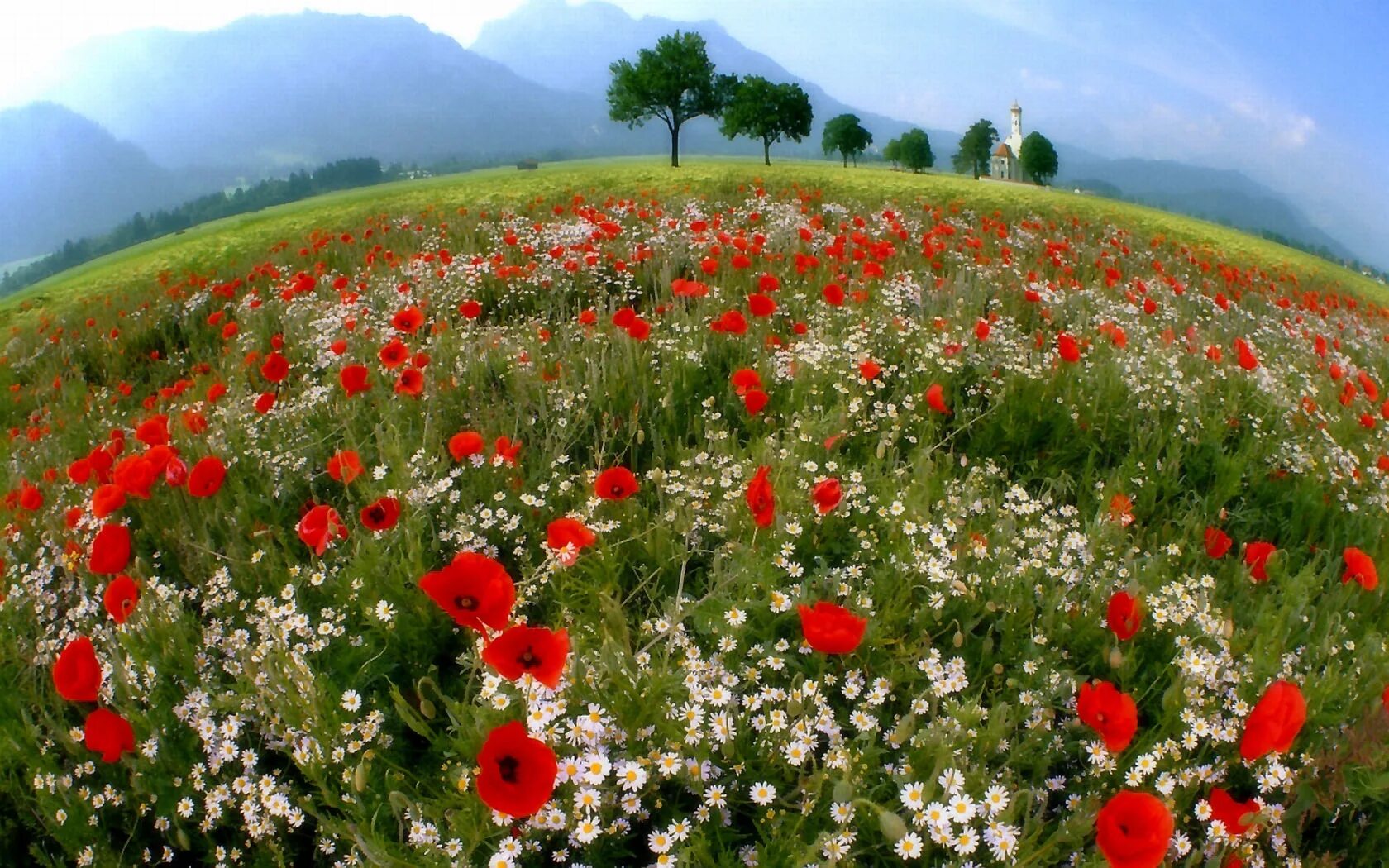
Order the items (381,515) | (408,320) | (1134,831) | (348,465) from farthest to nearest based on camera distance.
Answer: (408,320) → (348,465) → (381,515) → (1134,831)

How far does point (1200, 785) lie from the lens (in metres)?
1.95

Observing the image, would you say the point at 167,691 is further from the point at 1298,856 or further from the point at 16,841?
the point at 1298,856

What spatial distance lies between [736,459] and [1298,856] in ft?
6.85

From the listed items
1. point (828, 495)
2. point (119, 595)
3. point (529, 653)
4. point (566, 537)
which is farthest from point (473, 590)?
point (119, 595)

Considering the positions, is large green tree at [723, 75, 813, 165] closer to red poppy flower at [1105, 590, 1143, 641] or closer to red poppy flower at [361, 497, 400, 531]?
red poppy flower at [361, 497, 400, 531]

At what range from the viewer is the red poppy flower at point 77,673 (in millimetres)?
2037

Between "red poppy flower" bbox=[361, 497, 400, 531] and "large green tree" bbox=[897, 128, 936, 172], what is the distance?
5494 cm

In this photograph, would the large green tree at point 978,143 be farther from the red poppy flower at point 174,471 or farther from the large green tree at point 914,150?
the red poppy flower at point 174,471

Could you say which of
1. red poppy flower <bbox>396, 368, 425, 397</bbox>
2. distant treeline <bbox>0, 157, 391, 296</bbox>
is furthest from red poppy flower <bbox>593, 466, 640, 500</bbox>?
distant treeline <bbox>0, 157, 391, 296</bbox>

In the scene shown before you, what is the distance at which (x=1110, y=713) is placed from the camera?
1.72 meters

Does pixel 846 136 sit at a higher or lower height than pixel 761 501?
higher

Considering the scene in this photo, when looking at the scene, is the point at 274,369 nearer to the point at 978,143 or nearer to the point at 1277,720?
the point at 1277,720

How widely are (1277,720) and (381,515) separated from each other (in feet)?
7.89

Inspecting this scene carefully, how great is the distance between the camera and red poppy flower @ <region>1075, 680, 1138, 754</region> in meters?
1.67
